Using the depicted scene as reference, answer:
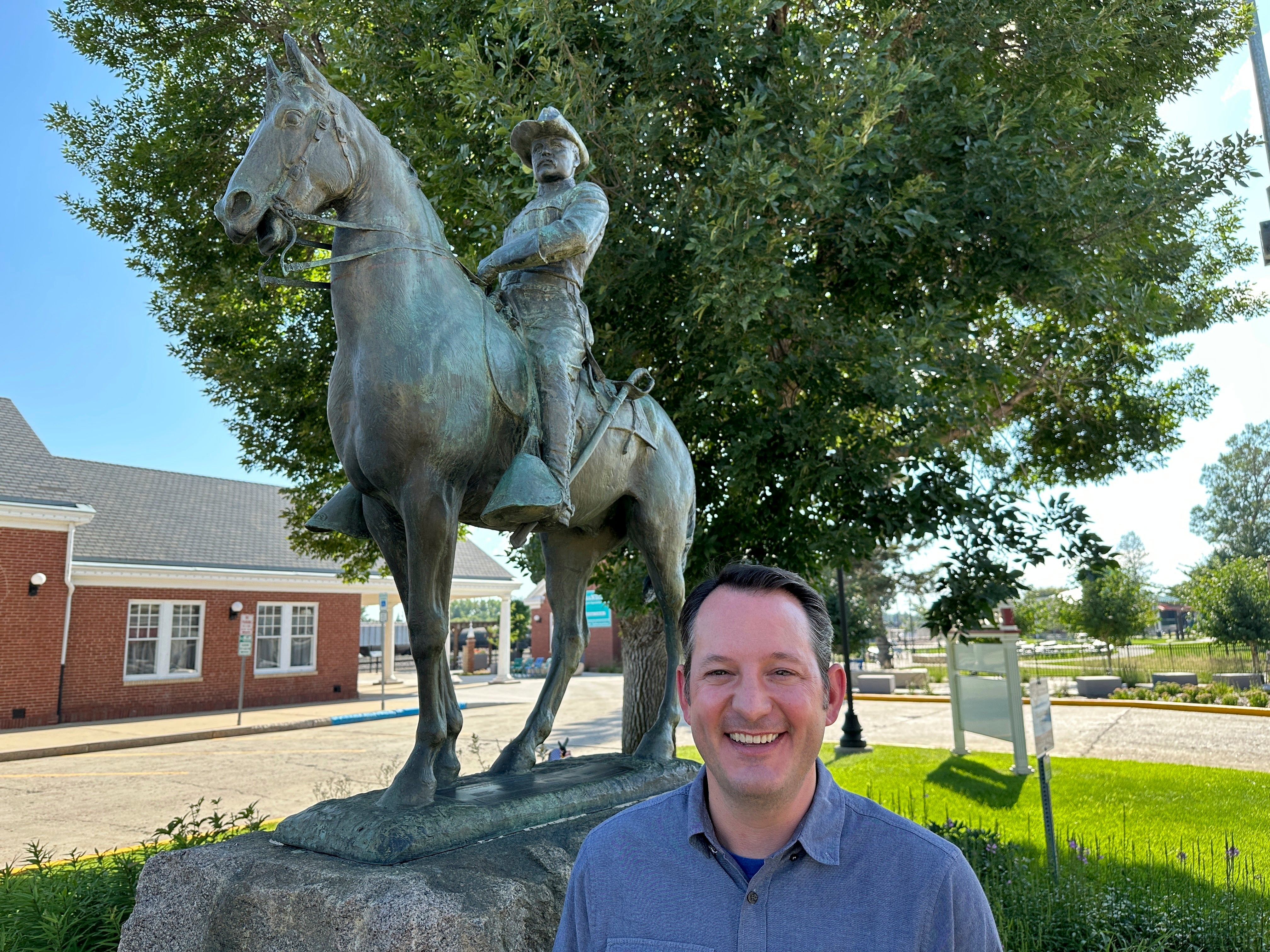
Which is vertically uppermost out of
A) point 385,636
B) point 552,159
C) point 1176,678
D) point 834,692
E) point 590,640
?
point 552,159

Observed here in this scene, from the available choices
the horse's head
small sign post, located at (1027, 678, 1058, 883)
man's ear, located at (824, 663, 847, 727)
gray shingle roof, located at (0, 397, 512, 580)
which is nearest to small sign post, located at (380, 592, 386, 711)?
gray shingle roof, located at (0, 397, 512, 580)

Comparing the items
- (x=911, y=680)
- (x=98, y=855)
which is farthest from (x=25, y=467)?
(x=911, y=680)

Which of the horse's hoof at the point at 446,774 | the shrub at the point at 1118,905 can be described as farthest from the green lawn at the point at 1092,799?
the horse's hoof at the point at 446,774

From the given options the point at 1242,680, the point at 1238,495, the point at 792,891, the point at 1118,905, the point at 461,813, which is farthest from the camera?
the point at 1238,495

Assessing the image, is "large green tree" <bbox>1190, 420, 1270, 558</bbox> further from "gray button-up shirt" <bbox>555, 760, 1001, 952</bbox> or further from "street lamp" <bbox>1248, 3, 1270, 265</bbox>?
"gray button-up shirt" <bbox>555, 760, 1001, 952</bbox>

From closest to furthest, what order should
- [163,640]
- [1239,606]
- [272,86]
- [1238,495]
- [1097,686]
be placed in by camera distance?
[272,86], [163,640], [1097,686], [1239,606], [1238,495]

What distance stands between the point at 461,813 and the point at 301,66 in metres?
3.01

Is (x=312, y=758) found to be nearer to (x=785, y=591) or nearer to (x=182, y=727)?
(x=182, y=727)

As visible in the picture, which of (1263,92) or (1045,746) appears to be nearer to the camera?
(1045,746)

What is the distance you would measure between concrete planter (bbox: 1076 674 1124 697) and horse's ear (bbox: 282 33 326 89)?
24402mm

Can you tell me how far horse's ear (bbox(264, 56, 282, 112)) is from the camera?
3.39 metres

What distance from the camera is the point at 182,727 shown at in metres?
18.1

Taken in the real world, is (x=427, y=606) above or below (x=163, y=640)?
above

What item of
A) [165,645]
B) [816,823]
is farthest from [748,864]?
[165,645]
